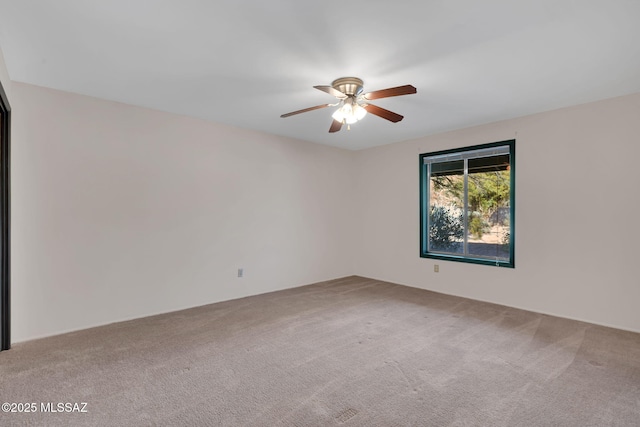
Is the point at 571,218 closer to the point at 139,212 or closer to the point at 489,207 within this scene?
the point at 489,207

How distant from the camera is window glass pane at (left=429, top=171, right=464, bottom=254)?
477 cm

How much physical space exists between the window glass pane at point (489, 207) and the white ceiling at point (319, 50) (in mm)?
998

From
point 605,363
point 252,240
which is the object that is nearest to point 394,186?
point 252,240

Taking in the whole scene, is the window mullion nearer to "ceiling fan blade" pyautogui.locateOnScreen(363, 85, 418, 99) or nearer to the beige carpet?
the beige carpet

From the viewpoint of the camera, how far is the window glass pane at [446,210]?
15.6 feet

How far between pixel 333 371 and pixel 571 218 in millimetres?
3168

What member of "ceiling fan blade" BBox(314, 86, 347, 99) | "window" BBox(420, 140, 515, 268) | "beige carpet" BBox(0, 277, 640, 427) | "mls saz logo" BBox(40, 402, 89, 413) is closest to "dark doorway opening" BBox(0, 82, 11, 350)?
"beige carpet" BBox(0, 277, 640, 427)

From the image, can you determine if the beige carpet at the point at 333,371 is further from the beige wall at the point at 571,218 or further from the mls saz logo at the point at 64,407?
the beige wall at the point at 571,218

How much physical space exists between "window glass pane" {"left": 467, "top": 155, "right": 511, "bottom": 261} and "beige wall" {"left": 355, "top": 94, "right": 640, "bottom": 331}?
0.76 ft

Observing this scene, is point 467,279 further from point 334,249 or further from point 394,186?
point 334,249

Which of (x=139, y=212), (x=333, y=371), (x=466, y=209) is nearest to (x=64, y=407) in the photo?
(x=333, y=371)

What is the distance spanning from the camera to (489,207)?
4402 millimetres

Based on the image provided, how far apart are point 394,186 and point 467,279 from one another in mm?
1819

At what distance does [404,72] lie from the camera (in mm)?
2701
